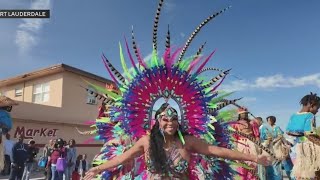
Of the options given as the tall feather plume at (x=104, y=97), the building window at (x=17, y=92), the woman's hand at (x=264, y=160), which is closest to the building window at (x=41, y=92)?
the building window at (x=17, y=92)

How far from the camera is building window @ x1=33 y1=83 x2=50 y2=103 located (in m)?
26.7

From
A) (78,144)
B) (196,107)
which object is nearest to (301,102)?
(196,107)

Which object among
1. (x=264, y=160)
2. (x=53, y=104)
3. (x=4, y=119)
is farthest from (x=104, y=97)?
(x=53, y=104)

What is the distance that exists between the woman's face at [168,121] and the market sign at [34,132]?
1794 centimetres

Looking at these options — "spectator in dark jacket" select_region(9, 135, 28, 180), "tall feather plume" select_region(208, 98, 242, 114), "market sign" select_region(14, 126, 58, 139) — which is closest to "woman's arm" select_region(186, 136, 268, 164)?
"tall feather plume" select_region(208, 98, 242, 114)

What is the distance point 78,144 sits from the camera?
979 inches

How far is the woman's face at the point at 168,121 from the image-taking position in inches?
173

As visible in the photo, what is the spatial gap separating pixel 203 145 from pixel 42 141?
19267 millimetres

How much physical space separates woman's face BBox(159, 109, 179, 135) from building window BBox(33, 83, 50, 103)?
Answer: 23027 millimetres

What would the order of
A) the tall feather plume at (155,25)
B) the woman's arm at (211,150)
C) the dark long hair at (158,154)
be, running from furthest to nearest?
the tall feather plume at (155,25) → the dark long hair at (158,154) → the woman's arm at (211,150)

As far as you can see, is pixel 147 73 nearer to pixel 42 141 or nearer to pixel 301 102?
pixel 301 102

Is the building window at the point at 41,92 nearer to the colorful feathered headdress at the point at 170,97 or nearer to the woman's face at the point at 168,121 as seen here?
the colorful feathered headdress at the point at 170,97

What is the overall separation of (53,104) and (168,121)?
22.8m

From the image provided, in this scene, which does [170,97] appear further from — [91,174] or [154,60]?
[91,174]
